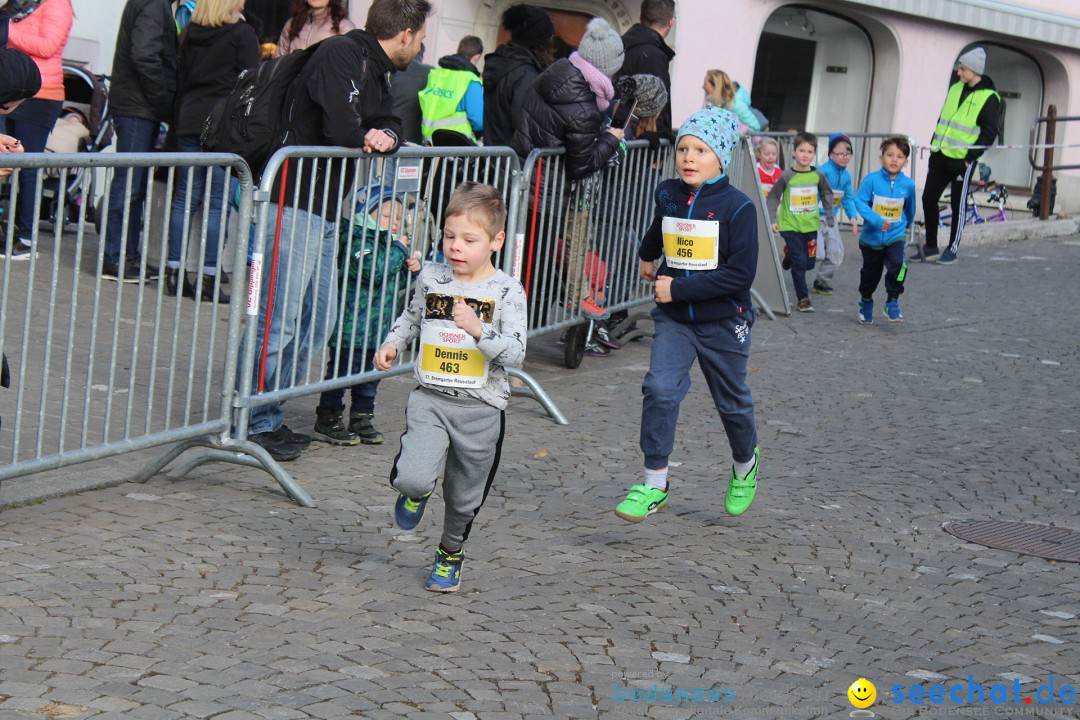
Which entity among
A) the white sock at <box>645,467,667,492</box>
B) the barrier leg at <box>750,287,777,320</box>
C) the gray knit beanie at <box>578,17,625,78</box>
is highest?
the gray knit beanie at <box>578,17,625,78</box>

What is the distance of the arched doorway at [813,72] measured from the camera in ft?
74.1

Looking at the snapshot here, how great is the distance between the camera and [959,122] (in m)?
16.4

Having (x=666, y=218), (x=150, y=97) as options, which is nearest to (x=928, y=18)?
(x=150, y=97)

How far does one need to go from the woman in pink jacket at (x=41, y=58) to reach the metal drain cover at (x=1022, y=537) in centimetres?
608

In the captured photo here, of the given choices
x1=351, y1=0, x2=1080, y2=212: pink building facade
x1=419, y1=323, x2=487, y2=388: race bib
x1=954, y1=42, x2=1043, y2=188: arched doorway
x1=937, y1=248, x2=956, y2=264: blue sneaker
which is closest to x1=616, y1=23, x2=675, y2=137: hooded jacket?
x1=419, y1=323, x2=487, y2=388: race bib

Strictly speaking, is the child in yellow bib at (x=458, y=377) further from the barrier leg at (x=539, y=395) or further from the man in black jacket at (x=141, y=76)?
the man in black jacket at (x=141, y=76)

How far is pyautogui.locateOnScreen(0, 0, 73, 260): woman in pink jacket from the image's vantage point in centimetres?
1009

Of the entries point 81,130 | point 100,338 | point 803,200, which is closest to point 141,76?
point 81,130

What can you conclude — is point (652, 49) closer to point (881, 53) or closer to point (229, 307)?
point (229, 307)

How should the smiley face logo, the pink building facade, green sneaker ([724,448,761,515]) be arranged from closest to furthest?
the smiley face logo → green sneaker ([724,448,761,515]) → the pink building facade

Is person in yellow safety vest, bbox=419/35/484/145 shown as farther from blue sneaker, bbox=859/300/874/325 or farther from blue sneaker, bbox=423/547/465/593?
blue sneaker, bbox=423/547/465/593

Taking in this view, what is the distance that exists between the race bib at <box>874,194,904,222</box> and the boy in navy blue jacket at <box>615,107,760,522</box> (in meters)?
6.17

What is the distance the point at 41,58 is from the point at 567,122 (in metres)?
3.70

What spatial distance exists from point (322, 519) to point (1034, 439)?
4.36 metres
